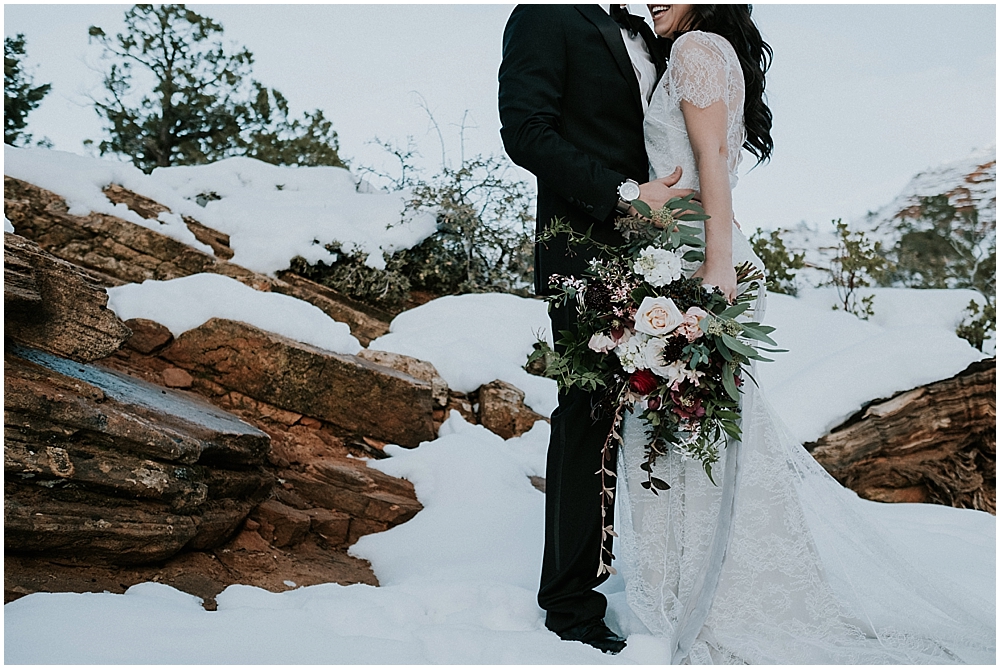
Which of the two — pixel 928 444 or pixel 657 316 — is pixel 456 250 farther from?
pixel 657 316

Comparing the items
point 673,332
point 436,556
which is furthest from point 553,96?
point 436,556

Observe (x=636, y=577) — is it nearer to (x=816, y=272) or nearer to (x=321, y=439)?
(x=321, y=439)

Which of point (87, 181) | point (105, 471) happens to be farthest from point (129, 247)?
point (105, 471)

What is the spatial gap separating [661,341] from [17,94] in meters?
11.2

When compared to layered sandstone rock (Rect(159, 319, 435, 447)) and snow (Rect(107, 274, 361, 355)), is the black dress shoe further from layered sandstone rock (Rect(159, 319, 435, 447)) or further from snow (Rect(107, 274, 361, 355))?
snow (Rect(107, 274, 361, 355))

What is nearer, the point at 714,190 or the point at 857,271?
the point at 714,190

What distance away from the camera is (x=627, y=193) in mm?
2219

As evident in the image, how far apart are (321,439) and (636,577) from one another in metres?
2.06

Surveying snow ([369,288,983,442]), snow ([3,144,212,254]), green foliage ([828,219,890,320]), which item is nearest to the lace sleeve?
snow ([369,288,983,442])

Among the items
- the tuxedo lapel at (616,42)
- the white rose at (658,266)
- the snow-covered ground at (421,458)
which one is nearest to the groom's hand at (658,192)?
the white rose at (658,266)

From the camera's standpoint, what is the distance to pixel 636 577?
236 cm

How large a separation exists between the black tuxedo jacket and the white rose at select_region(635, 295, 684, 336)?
0.36 m

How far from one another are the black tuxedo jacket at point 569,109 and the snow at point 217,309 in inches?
80.8

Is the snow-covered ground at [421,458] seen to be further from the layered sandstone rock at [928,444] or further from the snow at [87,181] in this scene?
the layered sandstone rock at [928,444]
